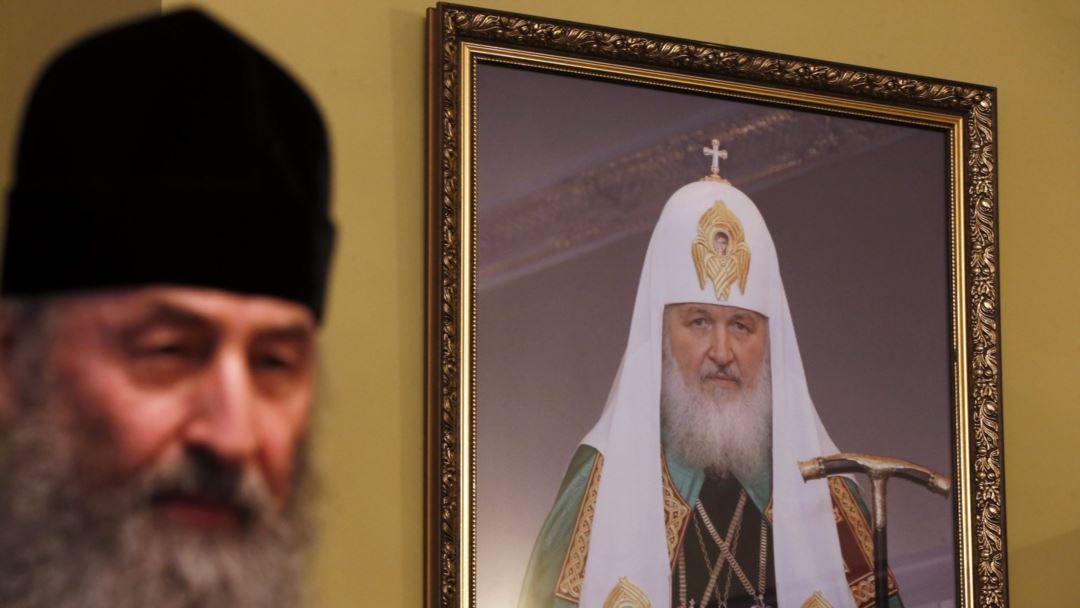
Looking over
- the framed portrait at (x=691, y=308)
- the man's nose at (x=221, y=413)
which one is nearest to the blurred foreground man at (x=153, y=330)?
the man's nose at (x=221, y=413)

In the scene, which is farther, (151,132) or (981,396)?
(981,396)

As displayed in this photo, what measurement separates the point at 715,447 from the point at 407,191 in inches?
28.0

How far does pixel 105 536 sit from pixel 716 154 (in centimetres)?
220

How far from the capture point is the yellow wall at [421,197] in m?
2.38

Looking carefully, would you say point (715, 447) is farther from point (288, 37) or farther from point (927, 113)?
point (288, 37)

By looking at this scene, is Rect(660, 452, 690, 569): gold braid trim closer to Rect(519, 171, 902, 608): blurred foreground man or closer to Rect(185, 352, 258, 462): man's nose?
Rect(519, 171, 902, 608): blurred foreground man

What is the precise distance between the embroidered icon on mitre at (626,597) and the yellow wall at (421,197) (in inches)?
13.5

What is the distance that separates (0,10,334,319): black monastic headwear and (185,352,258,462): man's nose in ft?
0.14

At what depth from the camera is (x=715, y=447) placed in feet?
8.67

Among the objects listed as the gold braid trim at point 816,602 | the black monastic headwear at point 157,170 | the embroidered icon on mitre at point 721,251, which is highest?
the embroidered icon on mitre at point 721,251

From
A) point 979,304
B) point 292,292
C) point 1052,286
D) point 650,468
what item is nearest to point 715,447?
point 650,468

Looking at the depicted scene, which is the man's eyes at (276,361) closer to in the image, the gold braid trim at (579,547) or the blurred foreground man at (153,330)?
the blurred foreground man at (153,330)

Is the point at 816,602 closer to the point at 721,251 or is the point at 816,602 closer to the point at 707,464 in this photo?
the point at 707,464

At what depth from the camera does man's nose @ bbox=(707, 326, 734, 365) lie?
2672mm
